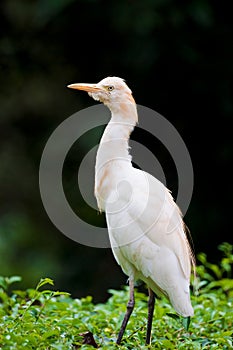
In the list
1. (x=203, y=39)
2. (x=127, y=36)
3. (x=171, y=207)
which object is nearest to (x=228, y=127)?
(x=203, y=39)

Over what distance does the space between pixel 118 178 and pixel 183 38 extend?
3.06 meters

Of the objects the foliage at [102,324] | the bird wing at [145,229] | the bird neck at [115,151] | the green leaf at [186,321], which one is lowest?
the foliage at [102,324]

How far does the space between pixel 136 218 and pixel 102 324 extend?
73cm

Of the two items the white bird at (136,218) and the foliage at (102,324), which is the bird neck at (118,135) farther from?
the foliage at (102,324)

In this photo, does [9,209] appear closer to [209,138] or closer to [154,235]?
[209,138]

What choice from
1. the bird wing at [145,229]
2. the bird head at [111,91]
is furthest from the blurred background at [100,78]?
the bird wing at [145,229]

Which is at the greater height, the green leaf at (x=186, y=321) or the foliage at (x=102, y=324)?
the green leaf at (x=186, y=321)

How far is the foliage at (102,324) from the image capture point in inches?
121

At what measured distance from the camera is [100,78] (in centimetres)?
662

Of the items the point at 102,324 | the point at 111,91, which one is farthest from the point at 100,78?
the point at 102,324

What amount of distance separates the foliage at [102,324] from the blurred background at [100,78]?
228 centimetres

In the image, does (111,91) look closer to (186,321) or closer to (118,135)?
(118,135)

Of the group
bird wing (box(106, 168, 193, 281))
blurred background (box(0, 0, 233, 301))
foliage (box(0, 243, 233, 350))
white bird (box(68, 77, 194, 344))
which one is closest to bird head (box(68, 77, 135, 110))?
white bird (box(68, 77, 194, 344))

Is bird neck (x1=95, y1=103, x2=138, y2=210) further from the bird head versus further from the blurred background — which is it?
the blurred background
